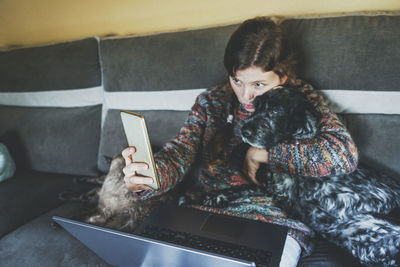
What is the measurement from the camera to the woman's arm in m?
0.97

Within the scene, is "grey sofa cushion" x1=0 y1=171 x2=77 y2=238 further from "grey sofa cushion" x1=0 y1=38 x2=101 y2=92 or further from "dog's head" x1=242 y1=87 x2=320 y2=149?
"dog's head" x1=242 y1=87 x2=320 y2=149

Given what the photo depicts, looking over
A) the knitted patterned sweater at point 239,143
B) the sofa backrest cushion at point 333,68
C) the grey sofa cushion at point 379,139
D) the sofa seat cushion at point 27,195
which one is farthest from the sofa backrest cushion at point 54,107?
the grey sofa cushion at point 379,139

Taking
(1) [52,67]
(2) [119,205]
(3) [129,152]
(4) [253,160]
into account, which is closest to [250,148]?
(4) [253,160]

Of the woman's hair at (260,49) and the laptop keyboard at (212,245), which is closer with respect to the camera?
the laptop keyboard at (212,245)

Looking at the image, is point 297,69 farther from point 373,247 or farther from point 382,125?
point 373,247

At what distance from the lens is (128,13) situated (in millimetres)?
1931

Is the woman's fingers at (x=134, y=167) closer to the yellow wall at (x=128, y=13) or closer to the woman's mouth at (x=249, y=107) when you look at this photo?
the woman's mouth at (x=249, y=107)

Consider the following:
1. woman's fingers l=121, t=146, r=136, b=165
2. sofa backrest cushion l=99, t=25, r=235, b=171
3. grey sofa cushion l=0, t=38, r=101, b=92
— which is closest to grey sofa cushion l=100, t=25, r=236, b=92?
sofa backrest cushion l=99, t=25, r=235, b=171

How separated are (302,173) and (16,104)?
2.02m

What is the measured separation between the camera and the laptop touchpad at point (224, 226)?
0.93 metres

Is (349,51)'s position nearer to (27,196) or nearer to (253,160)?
(253,160)

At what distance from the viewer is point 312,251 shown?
1.06 metres

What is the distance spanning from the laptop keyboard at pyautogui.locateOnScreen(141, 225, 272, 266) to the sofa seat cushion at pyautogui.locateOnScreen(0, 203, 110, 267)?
304 mm

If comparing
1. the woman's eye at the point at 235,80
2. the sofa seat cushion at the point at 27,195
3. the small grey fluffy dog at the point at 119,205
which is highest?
the woman's eye at the point at 235,80
